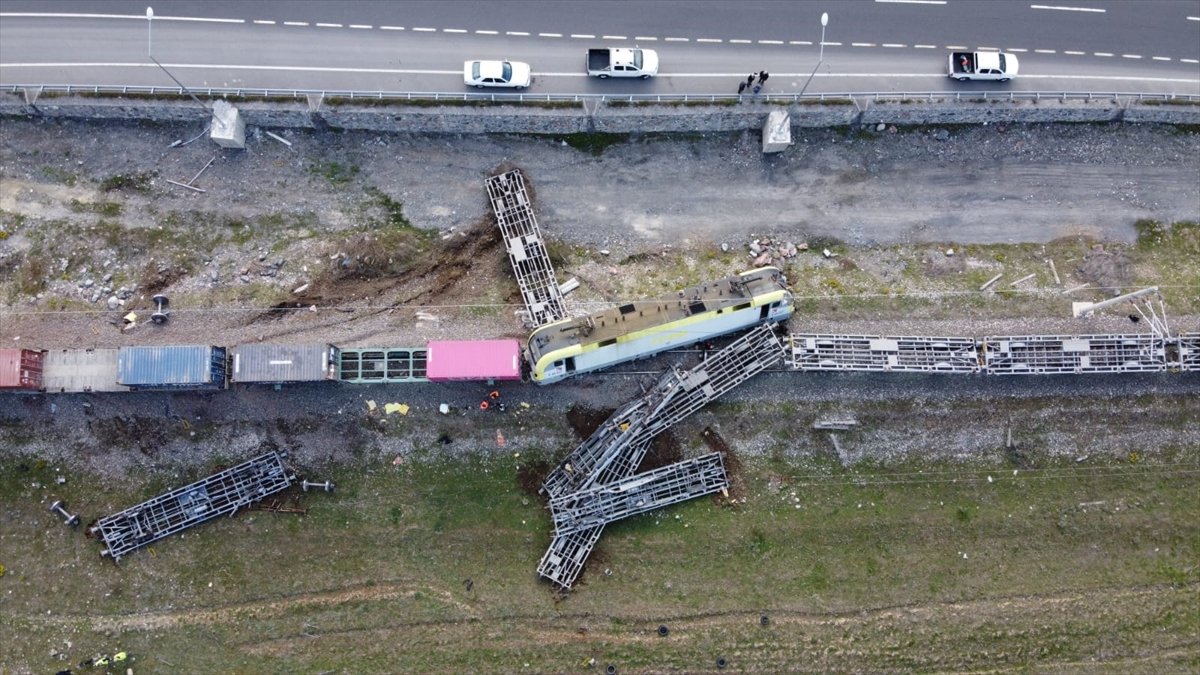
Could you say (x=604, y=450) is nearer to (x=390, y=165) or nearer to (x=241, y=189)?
(x=390, y=165)

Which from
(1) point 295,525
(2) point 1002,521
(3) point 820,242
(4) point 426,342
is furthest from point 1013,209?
(1) point 295,525

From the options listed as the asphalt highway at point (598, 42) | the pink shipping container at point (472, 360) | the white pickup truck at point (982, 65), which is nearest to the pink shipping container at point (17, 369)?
the asphalt highway at point (598, 42)

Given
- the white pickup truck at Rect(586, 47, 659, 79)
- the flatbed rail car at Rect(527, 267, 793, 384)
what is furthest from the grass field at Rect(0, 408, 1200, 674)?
the white pickup truck at Rect(586, 47, 659, 79)

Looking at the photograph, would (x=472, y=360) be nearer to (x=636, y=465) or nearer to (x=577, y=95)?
(x=636, y=465)

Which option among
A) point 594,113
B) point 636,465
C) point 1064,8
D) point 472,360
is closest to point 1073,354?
point 1064,8

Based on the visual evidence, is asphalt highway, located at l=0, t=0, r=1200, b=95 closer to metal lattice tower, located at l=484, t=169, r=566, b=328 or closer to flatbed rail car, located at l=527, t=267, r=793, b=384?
metal lattice tower, located at l=484, t=169, r=566, b=328
